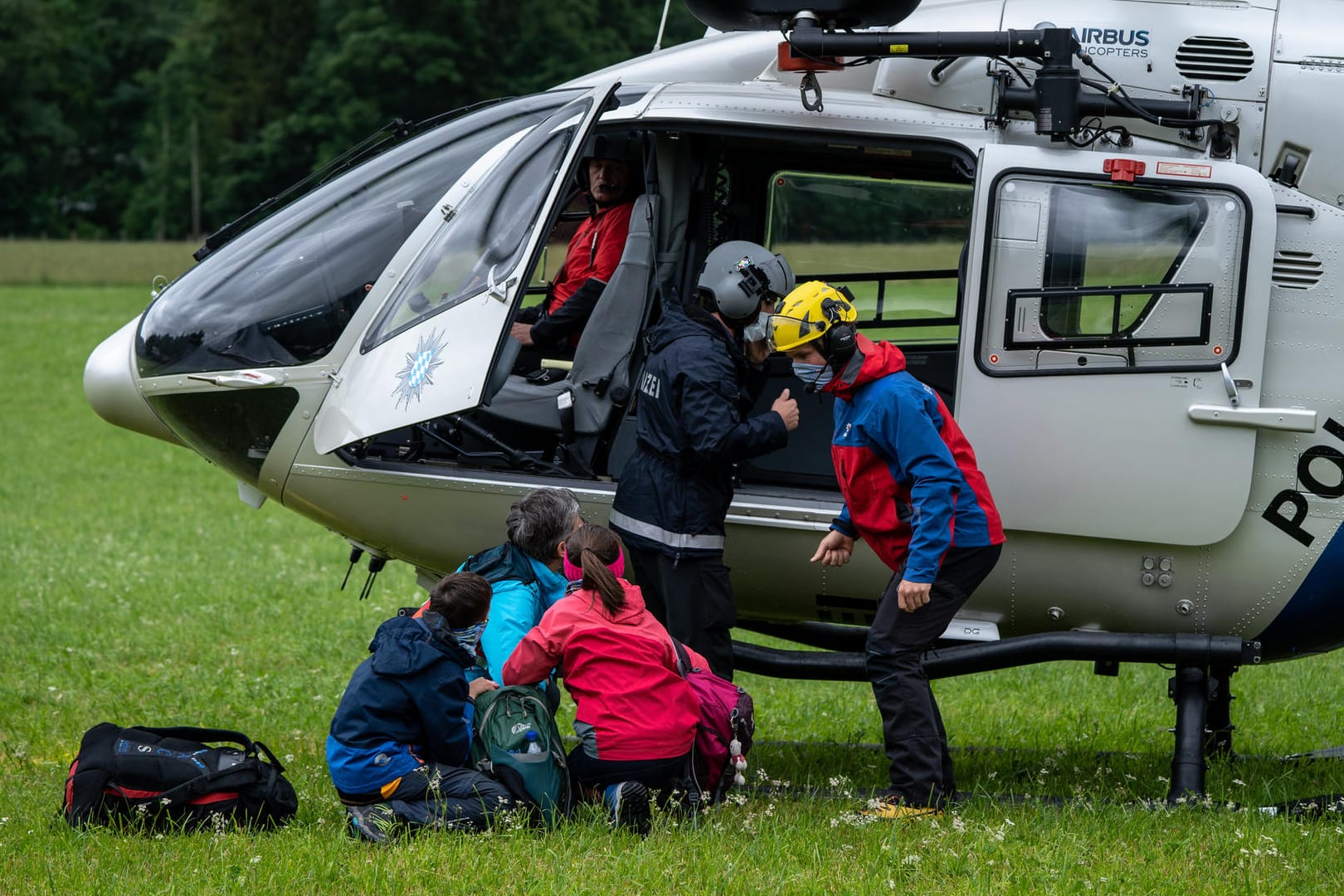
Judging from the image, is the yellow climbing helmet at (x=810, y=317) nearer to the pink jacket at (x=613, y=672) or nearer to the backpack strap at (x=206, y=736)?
the pink jacket at (x=613, y=672)

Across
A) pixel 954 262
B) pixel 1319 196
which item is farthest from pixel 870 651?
pixel 954 262

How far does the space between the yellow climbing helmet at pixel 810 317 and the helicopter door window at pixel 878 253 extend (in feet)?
6.13

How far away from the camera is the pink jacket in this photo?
487cm

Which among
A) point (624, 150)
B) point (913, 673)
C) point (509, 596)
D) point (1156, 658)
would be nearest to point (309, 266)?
point (624, 150)

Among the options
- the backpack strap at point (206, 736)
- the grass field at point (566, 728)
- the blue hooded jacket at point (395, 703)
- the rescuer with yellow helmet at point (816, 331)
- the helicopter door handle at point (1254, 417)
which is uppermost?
the rescuer with yellow helmet at point (816, 331)

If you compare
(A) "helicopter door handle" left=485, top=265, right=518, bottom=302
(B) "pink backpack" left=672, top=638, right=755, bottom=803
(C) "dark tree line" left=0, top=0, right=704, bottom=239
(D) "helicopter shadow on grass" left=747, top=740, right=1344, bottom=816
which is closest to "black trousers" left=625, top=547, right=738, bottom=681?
(B) "pink backpack" left=672, top=638, right=755, bottom=803

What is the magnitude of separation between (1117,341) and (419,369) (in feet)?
8.34

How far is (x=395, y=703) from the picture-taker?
4.83 meters

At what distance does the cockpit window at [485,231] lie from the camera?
552cm

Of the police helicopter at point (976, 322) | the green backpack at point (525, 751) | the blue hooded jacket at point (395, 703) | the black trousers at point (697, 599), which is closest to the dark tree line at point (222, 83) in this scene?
the police helicopter at point (976, 322)

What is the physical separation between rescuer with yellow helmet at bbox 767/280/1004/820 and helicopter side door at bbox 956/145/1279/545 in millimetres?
347

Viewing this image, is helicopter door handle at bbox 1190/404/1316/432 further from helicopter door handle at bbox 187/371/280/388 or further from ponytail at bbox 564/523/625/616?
helicopter door handle at bbox 187/371/280/388

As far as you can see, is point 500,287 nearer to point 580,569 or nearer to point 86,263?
point 580,569

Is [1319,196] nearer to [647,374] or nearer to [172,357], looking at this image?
[647,374]
